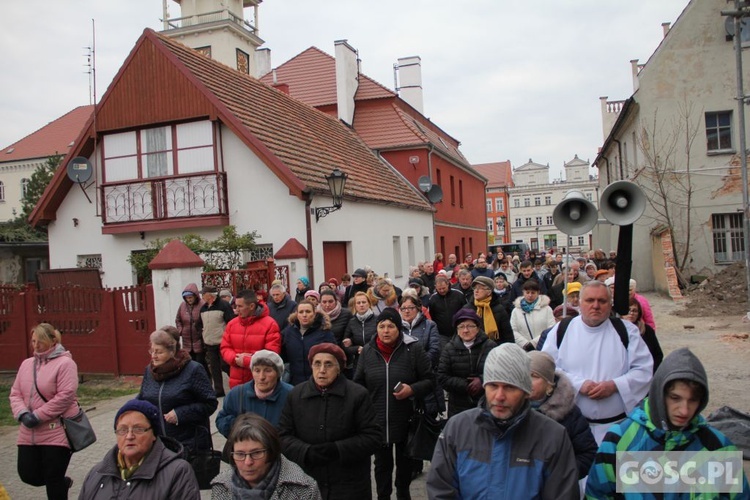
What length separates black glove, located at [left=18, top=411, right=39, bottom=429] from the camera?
5.14 m

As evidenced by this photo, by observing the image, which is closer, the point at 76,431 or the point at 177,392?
the point at 177,392

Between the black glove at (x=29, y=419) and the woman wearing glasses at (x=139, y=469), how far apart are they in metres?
2.18

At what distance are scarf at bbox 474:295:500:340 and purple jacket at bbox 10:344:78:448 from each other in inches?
172

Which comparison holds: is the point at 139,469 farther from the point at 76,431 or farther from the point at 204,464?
the point at 76,431

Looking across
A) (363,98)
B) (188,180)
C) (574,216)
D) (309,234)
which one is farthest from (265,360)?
(363,98)

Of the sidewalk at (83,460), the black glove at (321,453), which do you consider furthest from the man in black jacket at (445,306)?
the black glove at (321,453)

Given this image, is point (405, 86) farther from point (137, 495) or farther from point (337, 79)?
point (137, 495)

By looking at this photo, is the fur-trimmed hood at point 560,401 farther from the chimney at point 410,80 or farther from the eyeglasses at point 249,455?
the chimney at point 410,80

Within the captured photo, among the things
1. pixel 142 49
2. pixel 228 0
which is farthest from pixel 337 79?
pixel 228 0

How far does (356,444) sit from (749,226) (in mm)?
12639

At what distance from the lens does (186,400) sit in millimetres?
4859

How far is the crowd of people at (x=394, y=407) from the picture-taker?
2.90m

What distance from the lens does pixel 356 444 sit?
13.5 feet

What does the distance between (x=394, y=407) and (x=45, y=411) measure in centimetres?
292
